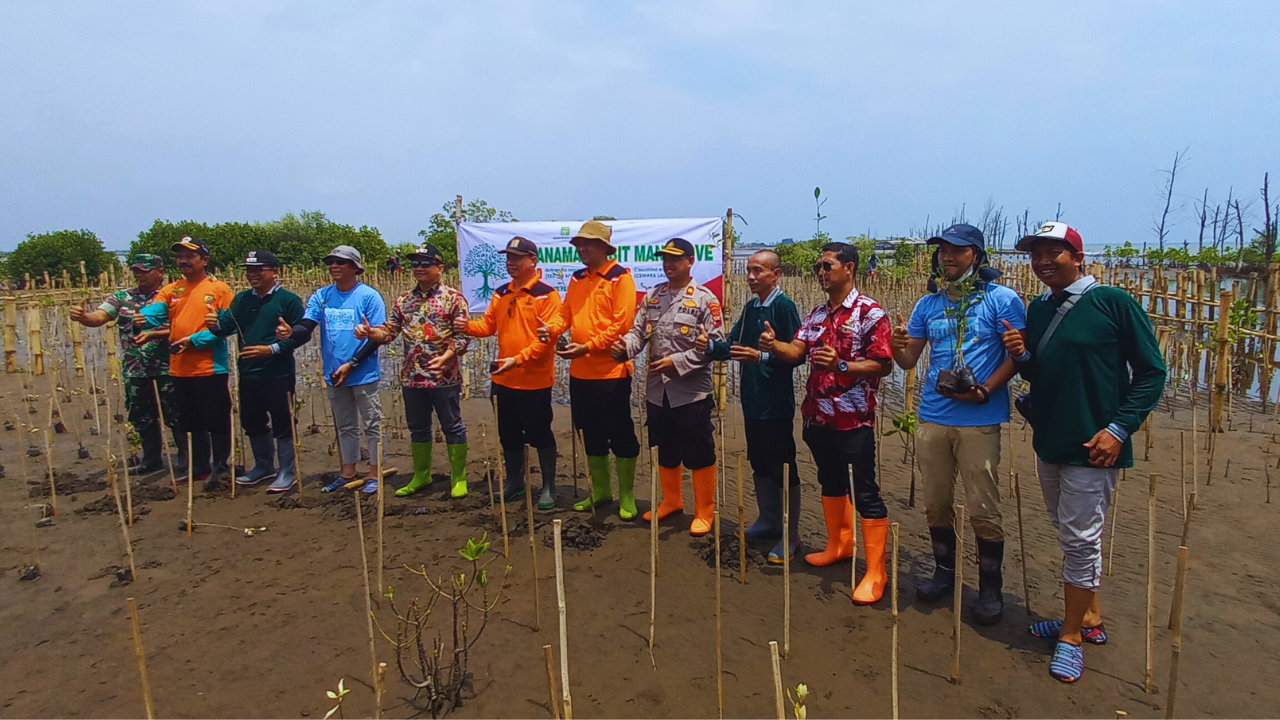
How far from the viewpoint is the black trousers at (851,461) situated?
374 centimetres

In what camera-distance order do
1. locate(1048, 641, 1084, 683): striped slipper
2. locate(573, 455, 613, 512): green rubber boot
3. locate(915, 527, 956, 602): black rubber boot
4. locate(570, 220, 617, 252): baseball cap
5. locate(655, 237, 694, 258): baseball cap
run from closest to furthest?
locate(1048, 641, 1084, 683): striped slipper
locate(915, 527, 956, 602): black rubber boot
locate(655, 237, 694, 258): baseball cap
locate(570, 220, 617, 252): baseball cap
locate(573, 455, 613, 512): green rubber boot

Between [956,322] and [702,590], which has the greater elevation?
[956,322]

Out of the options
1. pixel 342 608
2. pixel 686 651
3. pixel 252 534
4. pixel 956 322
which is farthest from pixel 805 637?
pixel 252 534

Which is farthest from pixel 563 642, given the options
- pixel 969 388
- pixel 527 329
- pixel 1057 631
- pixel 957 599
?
pixel 527 329

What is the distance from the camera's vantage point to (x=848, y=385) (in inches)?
147

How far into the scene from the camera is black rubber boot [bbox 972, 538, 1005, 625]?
348cm

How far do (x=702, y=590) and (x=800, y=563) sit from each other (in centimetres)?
75

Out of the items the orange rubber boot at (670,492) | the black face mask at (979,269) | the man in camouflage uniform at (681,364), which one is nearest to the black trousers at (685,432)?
the man in camouflage uniform at (681,364)

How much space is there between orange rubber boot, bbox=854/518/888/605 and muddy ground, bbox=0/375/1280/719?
109mm

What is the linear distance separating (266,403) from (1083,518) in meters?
5.57

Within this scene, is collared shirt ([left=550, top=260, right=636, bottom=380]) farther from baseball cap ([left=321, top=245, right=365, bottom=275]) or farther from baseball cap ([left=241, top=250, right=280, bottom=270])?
baseball cap ([left=241, top=250, right=280, bottom=270])

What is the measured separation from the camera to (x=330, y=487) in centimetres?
564

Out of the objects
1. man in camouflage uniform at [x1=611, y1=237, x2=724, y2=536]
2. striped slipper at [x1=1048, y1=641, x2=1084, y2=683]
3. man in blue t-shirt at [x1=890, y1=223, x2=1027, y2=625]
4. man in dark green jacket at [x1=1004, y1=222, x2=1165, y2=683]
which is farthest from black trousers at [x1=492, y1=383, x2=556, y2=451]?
striped slipper at [x1=1048, y1=641, x2=1084, y2=683]

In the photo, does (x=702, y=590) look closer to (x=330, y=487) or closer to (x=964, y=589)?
(x=964, y=589)
